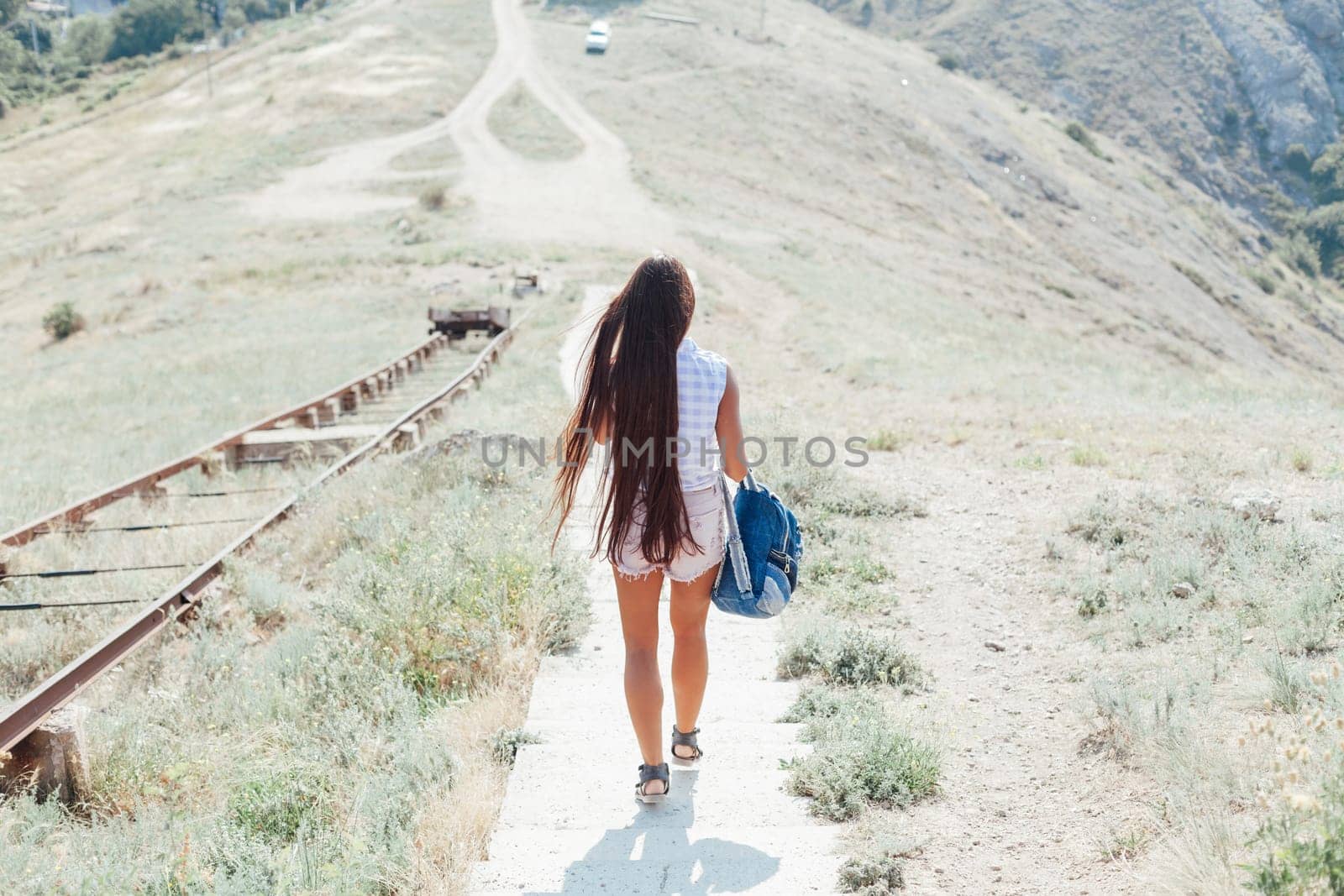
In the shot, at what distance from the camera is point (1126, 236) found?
50.3 metres

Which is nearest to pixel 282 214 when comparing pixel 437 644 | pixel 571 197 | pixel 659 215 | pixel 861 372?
pixel 571 197

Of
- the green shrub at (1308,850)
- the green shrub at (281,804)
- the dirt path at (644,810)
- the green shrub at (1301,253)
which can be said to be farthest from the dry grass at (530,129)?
the green shrub at (1301,253)

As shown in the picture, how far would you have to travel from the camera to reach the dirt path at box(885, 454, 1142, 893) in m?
3.58

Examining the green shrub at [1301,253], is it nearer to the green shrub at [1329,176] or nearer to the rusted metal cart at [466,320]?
the green shrub at [1329,176]

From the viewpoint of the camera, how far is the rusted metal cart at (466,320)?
19.7 m

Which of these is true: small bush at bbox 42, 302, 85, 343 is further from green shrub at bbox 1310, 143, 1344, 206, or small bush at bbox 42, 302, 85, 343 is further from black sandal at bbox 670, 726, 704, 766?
green shrub at bbox 1310, 143, 1344, 206

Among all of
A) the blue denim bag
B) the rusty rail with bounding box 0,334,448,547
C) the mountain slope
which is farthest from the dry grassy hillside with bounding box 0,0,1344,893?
the mountain slope

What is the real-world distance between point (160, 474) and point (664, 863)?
775 cm

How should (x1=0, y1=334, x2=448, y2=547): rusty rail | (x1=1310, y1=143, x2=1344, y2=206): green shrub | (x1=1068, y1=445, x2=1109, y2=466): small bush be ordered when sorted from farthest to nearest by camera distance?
(x1=1310, y1=143, x2=1344, y2=206): green shrub
(x1=1068, y1=445, x2=1109, y2=466): small bush
(x1=0, y1=334, x2=448, y2=547): rusty rail

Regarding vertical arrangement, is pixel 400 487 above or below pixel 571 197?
above

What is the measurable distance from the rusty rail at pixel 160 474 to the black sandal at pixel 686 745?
583cm

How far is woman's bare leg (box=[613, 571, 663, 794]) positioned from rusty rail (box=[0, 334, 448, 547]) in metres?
5.87

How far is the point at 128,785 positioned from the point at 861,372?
12023mm

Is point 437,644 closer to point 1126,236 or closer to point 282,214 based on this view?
point 282,214
